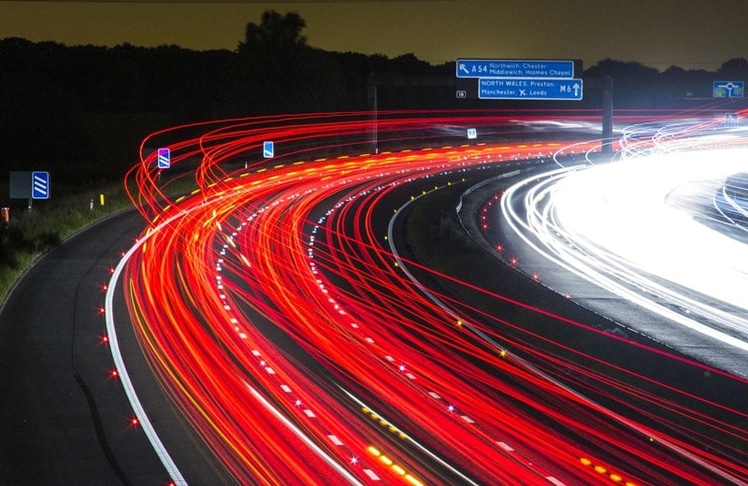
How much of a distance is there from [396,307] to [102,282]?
312 inches

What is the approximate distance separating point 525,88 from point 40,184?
101 ft

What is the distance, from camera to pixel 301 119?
3371 inches

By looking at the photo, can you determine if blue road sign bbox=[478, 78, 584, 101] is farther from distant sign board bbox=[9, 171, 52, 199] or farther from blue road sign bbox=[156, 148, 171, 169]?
distant sign board bbox=[9, 171, 52, 199]

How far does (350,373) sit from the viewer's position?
18219 millimetres

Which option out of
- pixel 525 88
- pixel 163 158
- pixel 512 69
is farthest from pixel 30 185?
pixel 525 88

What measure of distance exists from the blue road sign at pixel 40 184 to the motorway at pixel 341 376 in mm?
3621

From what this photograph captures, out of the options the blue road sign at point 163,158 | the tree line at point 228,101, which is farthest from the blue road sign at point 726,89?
the blue road sign at point 163,158

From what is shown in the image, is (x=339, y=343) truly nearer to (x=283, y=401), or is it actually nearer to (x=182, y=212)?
(x=283, y=401)

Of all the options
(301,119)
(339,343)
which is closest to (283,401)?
(339,343)

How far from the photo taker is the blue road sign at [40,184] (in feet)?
131

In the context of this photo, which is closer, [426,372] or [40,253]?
[426,372]

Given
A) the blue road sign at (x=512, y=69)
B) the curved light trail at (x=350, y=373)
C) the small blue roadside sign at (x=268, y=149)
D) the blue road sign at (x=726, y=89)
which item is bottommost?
the curved light trail at (x=350, y=373)

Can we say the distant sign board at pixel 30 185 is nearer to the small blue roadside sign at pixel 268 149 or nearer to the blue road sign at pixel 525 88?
the small blue roadside sign at pixel 268 149

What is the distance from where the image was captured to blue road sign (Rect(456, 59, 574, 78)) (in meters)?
62.7
